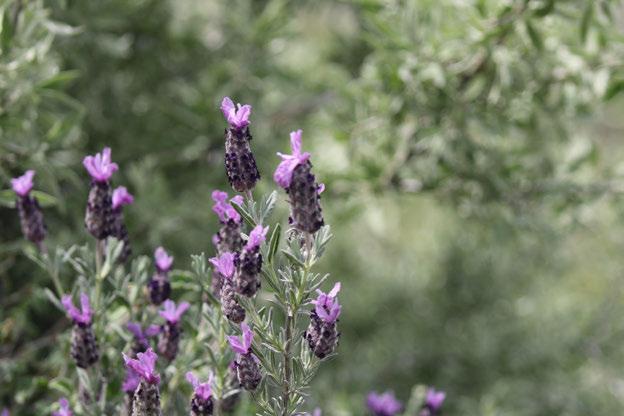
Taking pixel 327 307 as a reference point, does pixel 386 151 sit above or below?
above

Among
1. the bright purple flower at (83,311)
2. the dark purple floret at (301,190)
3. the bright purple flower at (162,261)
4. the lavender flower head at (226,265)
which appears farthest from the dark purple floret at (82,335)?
the dark purple floret at (301,190)

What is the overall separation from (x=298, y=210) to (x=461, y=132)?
0.98 meters

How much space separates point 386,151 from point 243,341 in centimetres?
112

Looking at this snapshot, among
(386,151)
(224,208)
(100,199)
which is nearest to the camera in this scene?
(224,208)

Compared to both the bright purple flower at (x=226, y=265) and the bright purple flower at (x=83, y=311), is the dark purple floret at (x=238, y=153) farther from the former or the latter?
the bright purple flower at (x=83, y=311)

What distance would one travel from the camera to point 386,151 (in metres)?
1.93

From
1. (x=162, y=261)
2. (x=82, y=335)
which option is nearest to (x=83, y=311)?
(x=82, y=335)

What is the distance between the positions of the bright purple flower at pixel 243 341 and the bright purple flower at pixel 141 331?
0.24m

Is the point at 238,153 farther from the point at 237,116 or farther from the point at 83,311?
the point at 83,311

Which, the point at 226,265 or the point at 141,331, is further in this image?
the point at 141,331

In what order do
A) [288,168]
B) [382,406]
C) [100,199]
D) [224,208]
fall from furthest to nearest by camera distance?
[382,406]
[100,199]
[224,208]
[288,168]

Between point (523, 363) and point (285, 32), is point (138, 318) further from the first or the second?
point (523, 363)

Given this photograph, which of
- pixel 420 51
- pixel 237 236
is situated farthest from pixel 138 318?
pixel 420 51

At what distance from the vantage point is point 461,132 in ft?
5.78
